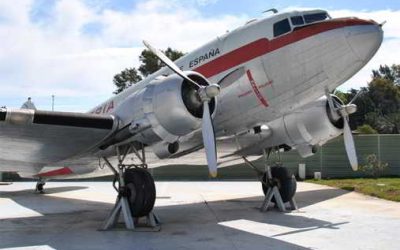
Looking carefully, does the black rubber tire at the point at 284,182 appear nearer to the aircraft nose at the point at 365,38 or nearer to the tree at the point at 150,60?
the aircraft nose at the point at 365,38

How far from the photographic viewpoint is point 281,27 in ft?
32.2

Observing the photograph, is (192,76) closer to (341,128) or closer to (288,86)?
(288,86)

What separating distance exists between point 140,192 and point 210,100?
7.95 ft

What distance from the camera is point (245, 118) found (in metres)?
10.7

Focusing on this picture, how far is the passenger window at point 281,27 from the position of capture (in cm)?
972

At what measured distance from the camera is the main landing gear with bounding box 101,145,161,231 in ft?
33.1

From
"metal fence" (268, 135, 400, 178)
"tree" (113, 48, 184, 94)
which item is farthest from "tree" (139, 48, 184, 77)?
"metal fence" (268, 135, 400, 178)

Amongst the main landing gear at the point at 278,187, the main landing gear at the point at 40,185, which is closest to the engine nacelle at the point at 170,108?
the main landing gear at the point at 278,187

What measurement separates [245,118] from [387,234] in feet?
11.7

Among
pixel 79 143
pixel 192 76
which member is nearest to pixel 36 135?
pixel 79 143

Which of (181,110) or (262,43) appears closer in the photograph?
(181,110)

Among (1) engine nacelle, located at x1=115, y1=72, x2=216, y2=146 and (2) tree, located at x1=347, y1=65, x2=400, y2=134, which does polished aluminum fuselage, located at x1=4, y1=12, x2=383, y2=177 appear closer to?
(1) engine nacelle, located at x1=115, y1=72, x2=216, y2=146

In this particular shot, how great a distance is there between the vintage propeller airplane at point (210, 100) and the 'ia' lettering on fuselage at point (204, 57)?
28 millimetres

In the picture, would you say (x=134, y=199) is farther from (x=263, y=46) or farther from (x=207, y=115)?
(x=263, y=46)
